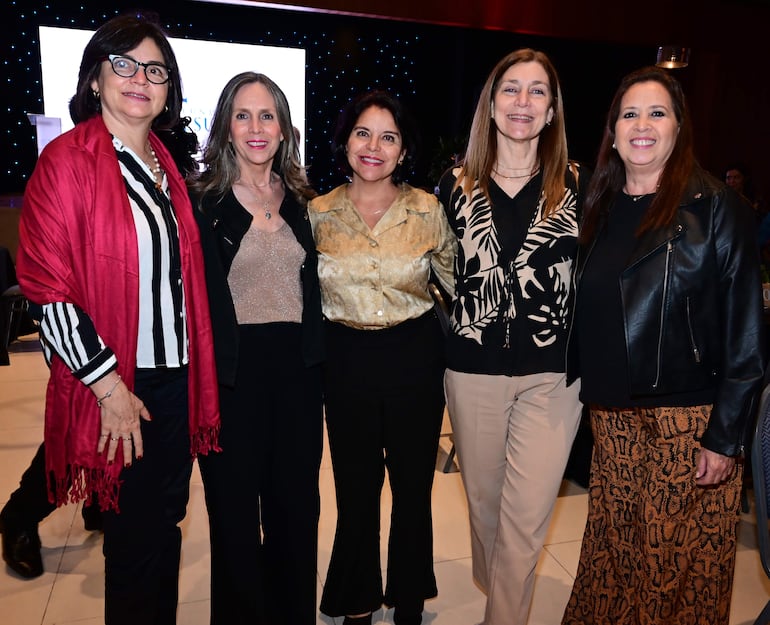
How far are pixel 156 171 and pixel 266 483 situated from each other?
103 cm

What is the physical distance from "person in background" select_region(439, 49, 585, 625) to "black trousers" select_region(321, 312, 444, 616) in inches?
4.3

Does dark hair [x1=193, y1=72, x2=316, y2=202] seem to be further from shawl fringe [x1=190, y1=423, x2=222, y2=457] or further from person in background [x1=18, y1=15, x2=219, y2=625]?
shawl fringe [x1=190, y1=423, x2=222, y2=457]

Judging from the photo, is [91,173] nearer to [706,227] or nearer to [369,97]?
[369,97]

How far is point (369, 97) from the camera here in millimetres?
2131

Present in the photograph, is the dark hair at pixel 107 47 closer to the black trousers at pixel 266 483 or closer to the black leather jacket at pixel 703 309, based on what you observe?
the black trousers at pixel 266 483

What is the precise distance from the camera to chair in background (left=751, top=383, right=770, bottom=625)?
166 cm

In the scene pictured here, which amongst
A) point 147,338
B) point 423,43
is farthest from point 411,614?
point 423,43

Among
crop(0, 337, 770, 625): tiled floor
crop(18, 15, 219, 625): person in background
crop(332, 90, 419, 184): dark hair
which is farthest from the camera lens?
crop(0, 337, 770, 625): tiled floor

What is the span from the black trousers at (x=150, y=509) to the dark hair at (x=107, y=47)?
0.75 metres

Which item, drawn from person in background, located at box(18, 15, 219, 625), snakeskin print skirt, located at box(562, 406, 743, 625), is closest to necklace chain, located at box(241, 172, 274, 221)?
person in background, located at box(18, 15, 219, 625)

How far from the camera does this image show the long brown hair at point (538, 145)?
2031 mm

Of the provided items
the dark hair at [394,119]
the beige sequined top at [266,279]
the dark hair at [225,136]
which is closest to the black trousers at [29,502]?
the beige sequined top at [266,279]

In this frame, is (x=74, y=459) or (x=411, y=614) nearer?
(x=74, y=459)

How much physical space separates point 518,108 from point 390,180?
0.51 meters
